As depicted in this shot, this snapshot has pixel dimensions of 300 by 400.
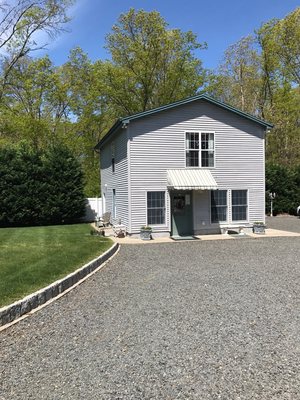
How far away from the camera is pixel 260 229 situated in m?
17.4

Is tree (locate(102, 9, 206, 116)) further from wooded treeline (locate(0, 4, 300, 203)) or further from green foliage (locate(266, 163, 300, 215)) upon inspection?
green foliage (locate(266, 163, 300, 215))

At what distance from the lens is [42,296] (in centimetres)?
672

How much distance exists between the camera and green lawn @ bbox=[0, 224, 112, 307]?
23.1 feet

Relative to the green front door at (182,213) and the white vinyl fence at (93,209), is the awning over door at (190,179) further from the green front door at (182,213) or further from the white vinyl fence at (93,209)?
the white vinyl fence at (93,209)

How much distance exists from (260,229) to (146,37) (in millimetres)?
22992

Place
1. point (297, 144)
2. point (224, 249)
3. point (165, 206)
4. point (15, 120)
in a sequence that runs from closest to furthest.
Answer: point (224, 249) → point (165, 206) → point (15, 120) → point (297, 144)

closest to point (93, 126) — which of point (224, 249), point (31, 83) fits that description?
point (31, 83)

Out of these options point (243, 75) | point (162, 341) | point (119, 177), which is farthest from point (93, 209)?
point (243, 75)

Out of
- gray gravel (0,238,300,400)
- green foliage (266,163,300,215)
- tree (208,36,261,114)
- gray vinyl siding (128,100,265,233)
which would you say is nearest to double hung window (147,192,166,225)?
gray vinyl siding (128,100,265,233)

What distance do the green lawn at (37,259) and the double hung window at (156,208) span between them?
10.9ft

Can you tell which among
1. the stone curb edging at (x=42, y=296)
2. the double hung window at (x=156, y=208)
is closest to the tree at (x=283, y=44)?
the double hung window at (x=156, y=208)

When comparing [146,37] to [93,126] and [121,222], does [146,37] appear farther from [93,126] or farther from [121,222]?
[121,222]

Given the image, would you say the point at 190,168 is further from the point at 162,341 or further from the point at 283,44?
the point at 283,44

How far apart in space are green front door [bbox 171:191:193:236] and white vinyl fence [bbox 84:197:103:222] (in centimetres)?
851
